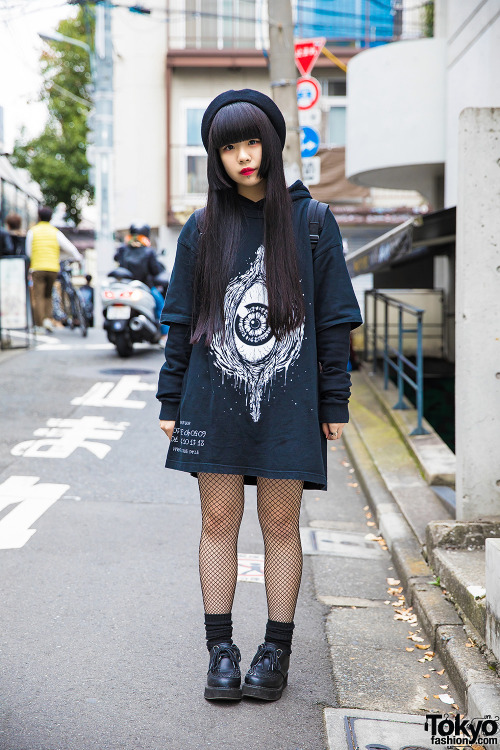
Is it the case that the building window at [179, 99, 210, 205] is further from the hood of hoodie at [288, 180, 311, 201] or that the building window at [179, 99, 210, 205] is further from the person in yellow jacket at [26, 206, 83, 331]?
the hood of hoodie at [288, 180, 311, 201]

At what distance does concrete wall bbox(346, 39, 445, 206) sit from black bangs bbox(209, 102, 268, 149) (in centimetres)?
879

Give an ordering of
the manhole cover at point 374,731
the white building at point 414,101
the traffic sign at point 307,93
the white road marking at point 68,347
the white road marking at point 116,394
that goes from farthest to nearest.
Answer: the white road marking at point 68,347
the traffic sign at point 307,93
the white building at point 414,101
the white road marking at point 116,394
the manhole cover at point 374,731

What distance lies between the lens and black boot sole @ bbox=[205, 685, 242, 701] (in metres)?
2.89

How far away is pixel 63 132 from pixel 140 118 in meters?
11.1

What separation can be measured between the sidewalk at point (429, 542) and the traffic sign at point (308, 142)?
422 cm

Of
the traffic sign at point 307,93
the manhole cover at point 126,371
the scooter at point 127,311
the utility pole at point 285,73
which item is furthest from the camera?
the traffic sign at point 307,93

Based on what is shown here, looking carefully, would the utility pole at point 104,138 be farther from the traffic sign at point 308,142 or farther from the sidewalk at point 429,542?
the sidewalk at point 429,542

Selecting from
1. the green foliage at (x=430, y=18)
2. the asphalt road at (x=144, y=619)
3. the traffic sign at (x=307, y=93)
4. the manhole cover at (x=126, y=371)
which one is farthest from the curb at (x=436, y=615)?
the green foliage at (x=430, y=18)

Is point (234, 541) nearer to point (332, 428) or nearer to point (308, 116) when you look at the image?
point (332, 428)

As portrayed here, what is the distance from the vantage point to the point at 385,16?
2189 centimetres

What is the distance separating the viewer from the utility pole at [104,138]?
1903cm

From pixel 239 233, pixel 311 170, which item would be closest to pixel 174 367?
pixel 239 233

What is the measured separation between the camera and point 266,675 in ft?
9.61

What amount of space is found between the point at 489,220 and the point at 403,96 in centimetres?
744
